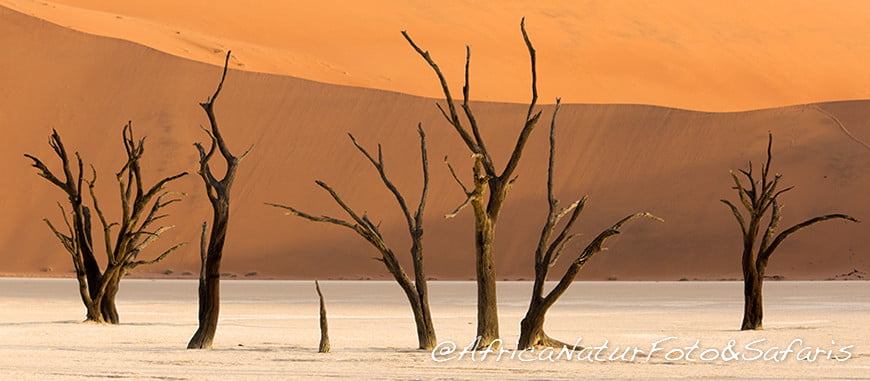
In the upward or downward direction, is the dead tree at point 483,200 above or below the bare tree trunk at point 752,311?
above

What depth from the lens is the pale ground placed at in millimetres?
12539

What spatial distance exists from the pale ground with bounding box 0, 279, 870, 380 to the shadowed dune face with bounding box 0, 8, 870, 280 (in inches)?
718

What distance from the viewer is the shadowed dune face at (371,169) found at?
179 feet

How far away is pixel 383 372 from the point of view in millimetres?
12445

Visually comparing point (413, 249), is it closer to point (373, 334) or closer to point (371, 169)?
point (373, 334)

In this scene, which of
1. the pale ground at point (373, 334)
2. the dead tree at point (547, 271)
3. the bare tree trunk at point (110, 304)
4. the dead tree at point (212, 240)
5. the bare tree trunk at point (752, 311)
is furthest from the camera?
the bare tree trunk at point (110, 304)

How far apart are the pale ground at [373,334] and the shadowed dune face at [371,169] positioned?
18245 millimetres

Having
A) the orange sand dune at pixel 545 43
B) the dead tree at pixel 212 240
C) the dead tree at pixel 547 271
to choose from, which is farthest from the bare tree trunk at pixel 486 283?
the orange sand dune at pixel 545 43

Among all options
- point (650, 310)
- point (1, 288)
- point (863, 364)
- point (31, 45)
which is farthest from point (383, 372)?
point (31, 45)

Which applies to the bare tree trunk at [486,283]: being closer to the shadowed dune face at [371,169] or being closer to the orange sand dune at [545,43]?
the shadowed dune face at [371,169]

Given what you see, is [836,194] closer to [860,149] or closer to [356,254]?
[860,149]

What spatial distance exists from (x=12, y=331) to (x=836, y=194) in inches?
1726

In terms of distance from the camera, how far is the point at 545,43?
74000 millimetres

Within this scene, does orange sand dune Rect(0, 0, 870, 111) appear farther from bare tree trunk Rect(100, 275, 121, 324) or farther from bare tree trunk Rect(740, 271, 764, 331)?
bare tree trunk Rect(740, 271, 764, 331)
